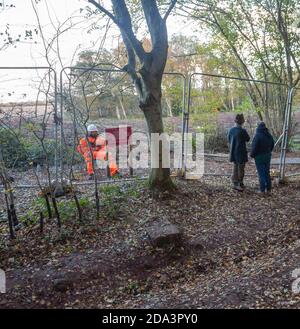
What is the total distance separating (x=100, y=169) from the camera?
9477 mm

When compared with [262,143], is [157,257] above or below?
below

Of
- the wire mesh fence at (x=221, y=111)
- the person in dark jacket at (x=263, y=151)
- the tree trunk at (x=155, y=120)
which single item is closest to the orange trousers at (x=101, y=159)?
the tree trunk at (x=155, y=120)

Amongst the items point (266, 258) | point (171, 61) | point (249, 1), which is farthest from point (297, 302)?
point (171, 61)

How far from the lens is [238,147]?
25.7 ft

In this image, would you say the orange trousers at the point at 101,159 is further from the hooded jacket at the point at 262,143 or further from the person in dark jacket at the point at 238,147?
the hooded jacket at the point at 262,143

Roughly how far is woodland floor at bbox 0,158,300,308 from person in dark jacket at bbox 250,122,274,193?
837 millimetres

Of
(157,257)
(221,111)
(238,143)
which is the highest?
(221,111)

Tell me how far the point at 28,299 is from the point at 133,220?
229 centimetres

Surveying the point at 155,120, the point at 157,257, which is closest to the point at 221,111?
the point at 155,120

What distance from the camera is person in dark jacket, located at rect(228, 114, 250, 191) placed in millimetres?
7742

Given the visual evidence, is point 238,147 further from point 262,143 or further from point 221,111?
point 221,111

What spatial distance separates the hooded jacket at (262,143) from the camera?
25.1ft

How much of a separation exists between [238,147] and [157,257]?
3.80 m
